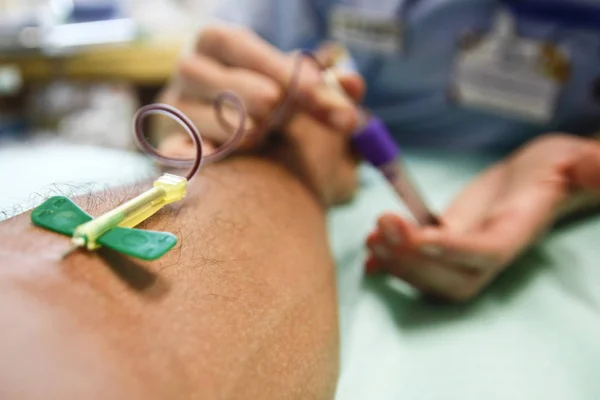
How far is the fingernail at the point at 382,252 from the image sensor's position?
2.12ft

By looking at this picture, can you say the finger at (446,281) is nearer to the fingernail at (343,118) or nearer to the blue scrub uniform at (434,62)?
the fingernail at (343,118)

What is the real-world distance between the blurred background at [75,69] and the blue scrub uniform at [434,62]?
0.39 meters

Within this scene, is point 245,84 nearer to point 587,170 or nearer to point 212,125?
point 212,125

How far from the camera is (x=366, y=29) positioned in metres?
1.02

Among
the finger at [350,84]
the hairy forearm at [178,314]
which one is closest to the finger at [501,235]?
the hairy forearm at [178,314]

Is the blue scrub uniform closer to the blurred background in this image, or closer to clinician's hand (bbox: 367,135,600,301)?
clinician's hand (bbox: 367,135,600,301)

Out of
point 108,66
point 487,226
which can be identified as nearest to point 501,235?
point 487,226

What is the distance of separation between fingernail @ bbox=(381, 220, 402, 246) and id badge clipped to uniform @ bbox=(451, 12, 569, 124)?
43 centimetres

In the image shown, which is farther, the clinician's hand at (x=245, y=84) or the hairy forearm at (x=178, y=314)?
the clinician's hand at (x=245, y=84)

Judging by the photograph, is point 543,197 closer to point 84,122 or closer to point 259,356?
point 259,356

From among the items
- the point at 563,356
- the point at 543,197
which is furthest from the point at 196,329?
the point at 543,197

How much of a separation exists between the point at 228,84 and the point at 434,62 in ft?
1.42

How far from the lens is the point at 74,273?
396mm

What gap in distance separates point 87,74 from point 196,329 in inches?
47.0
